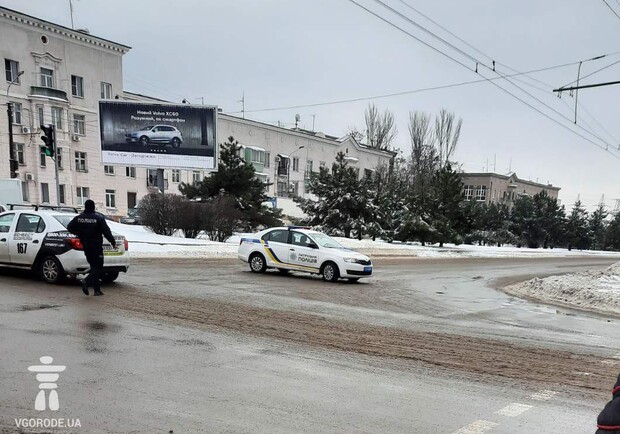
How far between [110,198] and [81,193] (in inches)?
130

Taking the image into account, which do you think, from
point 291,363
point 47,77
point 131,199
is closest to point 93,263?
point 291,363

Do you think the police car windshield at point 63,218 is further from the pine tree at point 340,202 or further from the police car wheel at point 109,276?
the pine tree at point 340,202

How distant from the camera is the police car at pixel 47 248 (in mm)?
10289

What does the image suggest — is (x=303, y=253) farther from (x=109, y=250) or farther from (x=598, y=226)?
(x=598, y=226)

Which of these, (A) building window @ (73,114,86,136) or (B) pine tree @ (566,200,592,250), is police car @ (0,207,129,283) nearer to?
(A) building window @ (73,114,86,136)

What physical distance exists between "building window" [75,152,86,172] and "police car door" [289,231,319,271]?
42.5 m

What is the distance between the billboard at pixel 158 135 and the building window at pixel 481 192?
77567 mm

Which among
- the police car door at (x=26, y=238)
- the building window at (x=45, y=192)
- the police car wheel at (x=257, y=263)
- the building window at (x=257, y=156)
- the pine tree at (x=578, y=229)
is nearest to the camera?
the police car door at (x=26, y=238)

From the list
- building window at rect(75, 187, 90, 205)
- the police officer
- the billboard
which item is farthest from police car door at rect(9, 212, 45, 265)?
building window at rect(75, 187, 90, 205)

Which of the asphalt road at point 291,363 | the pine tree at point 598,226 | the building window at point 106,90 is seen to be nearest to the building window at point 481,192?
the pine tree at point 598,226

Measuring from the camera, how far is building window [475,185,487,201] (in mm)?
101812

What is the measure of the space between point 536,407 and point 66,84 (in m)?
54.6

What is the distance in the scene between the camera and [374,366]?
19.3 ft

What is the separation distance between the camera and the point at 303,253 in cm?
1556
